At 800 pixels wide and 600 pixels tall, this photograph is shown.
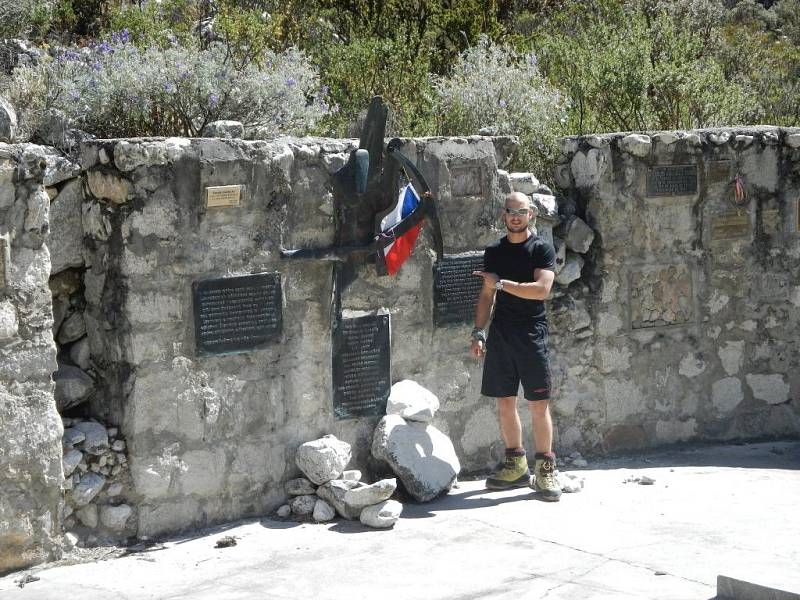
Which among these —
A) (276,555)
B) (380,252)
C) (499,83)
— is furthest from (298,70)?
(276,555)

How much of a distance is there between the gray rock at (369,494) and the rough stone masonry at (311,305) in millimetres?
474

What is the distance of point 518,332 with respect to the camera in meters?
6.60

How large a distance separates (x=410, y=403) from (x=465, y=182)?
1.47 m

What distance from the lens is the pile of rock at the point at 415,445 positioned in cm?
652

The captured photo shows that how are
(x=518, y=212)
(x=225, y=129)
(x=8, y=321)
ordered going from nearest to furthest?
(x=8, y=321) → (x=518, y=212) → (x=225, y=129)

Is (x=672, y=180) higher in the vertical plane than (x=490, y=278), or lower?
higher

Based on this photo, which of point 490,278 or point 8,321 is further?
point 490,278

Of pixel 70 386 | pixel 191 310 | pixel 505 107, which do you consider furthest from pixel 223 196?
pixel 505 107

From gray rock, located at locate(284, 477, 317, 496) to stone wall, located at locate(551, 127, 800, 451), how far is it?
2046 mm

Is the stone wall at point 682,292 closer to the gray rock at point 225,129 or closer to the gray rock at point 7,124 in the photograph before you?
the gray rock at point 225,129

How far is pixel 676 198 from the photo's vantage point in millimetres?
7773

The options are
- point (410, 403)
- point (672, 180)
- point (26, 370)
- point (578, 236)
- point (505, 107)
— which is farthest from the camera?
point (505, 107)

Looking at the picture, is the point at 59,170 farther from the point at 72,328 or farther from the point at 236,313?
the point at 236,313

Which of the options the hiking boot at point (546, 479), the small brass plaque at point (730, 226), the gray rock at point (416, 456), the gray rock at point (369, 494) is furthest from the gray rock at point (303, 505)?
the small brass plaque at point (730, 226)
